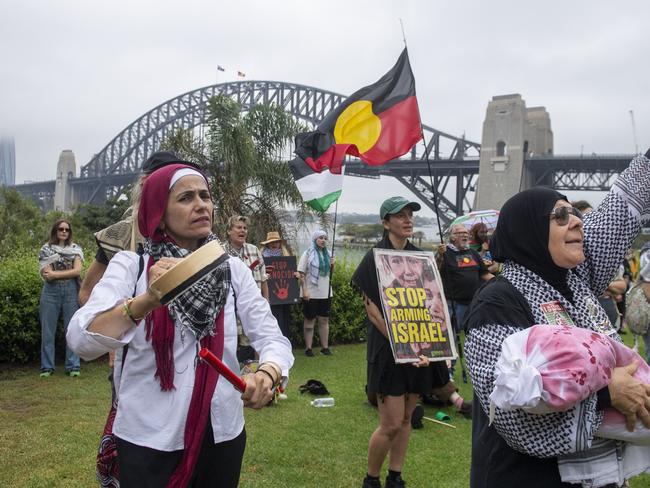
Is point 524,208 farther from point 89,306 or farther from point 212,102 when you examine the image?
point 212,102

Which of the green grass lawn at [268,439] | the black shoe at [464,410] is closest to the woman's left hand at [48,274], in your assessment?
the green grass lawn at [268,439]

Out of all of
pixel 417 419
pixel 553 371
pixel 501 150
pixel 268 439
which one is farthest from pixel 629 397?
pixel 501 150

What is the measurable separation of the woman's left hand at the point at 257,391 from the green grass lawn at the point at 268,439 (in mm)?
2696

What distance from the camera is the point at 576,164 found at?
39156 millimetres

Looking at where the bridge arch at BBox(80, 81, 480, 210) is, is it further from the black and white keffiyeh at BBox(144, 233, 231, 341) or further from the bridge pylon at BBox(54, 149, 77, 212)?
the black and white keffiyeh at BBox(144, 233, 231, 341)

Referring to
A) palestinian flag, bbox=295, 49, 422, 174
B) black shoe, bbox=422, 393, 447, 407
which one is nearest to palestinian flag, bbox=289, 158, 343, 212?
palestinian flag, bbox=295, 49, 422, 174

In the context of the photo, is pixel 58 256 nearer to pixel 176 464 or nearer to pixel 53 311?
pixel 53 311

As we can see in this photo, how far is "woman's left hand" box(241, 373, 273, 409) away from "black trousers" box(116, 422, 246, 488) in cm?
32

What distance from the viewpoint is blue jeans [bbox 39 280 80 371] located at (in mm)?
6828

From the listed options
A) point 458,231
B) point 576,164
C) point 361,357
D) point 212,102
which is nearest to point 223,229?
point 212,102

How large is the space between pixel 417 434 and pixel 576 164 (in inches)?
1517

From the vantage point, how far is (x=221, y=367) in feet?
4.73

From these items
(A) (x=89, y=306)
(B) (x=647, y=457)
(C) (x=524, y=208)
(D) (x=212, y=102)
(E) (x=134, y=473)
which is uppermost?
(D) (x=212, y=102)

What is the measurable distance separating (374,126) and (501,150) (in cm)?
3623
